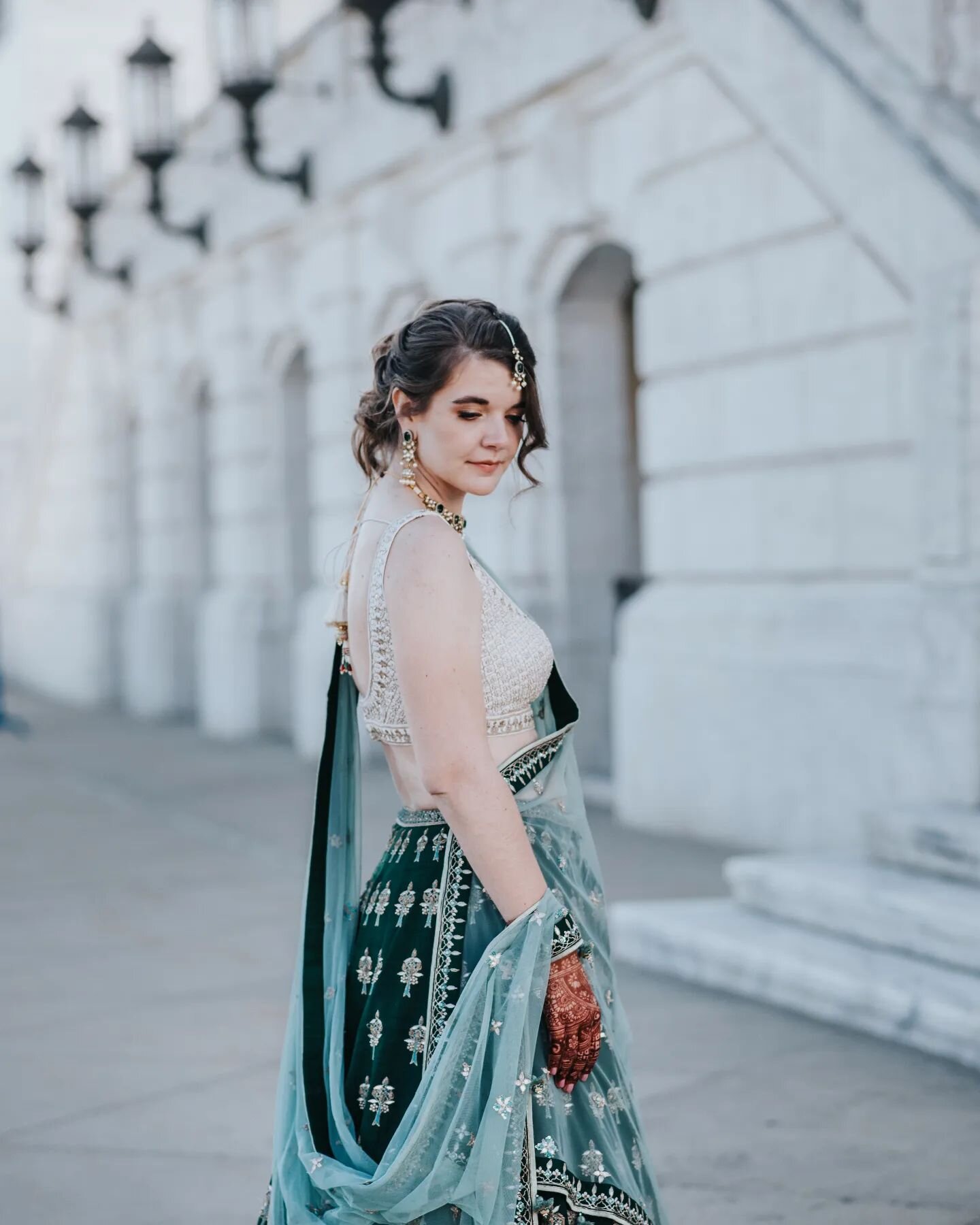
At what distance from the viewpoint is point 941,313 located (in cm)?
696

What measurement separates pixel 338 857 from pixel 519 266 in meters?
8.20

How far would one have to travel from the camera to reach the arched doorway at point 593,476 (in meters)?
10.7

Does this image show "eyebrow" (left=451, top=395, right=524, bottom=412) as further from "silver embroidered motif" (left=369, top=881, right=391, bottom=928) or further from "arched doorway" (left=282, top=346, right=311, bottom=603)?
"arched doorway" (left=282, top=346, right=311, bottom=603)

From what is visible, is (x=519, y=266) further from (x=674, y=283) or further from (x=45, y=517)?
(x=45, y=517)

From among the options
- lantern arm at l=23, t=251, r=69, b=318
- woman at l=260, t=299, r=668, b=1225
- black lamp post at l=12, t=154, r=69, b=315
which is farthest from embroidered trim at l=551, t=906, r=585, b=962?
lantern arm at l=23, t=251, r=69, b=318

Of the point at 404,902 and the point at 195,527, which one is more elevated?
the point at 195,527

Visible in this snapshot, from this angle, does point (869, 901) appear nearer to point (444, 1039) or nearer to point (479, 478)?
point (444, 1039)

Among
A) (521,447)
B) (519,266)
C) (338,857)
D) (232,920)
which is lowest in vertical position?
(232,920)

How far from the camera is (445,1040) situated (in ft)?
8.85

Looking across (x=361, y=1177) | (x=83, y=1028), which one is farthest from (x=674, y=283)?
(x=361, y=1177)

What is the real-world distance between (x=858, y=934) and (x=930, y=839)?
518mm

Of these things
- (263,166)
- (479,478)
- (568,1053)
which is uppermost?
(263,166)

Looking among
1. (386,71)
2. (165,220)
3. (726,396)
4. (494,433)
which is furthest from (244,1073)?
(165,220)

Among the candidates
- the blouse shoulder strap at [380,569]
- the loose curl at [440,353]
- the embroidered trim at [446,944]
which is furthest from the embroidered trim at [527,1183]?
the loose curl at [440,353]
